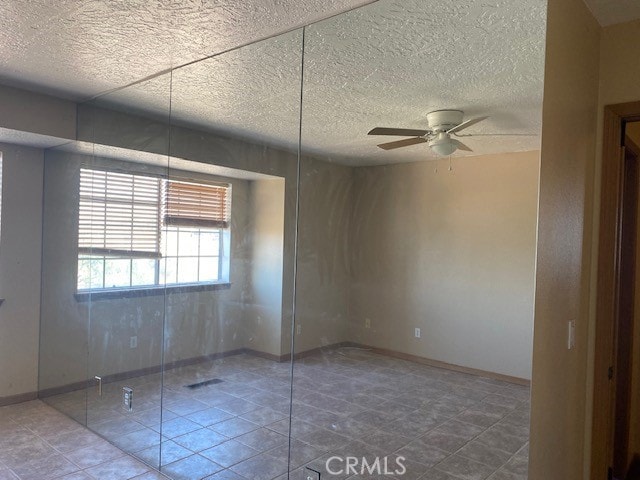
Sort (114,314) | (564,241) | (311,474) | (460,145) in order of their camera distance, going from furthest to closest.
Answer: (114,314), (311,474), (460,145), (564,241)

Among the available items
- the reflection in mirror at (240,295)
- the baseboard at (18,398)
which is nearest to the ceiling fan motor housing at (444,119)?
the reflection in mirror at (240,295)

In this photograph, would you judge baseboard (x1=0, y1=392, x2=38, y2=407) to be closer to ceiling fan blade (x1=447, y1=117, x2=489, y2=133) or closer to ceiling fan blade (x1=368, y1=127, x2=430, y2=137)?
ceiling fan blade (x1=368, y1=127, x2=430, y2=137)

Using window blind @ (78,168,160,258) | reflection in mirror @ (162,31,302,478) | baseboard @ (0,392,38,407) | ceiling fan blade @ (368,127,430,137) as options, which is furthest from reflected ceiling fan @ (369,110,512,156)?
baseboard @ (0,392,38,407)

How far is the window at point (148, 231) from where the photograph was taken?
10.5 feet

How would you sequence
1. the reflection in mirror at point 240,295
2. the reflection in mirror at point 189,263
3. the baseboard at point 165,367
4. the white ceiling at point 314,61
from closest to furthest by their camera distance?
1. the white ceiling at point 314,61
2. the reflection in mirror at point 240,295
3. the reflection in mirror at point 189,263
4. the baseboard at point 165,367

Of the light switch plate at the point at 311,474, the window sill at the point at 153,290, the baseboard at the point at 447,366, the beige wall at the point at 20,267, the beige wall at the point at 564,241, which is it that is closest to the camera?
the beige wall at the point at 564,241

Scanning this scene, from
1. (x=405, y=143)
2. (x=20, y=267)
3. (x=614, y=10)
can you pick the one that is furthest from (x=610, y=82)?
(x=20, y=267)

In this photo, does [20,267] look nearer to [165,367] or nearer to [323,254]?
[165,367]

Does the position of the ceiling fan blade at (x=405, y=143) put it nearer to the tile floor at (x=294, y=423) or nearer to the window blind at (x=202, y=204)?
the tile floor at (x=294, y=423)

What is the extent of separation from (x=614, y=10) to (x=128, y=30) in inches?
86.9

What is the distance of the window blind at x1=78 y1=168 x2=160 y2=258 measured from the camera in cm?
337

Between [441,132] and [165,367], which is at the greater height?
[441,132]

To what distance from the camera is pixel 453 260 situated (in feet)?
6.68

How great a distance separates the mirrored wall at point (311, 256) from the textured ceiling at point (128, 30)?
0.15m
